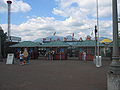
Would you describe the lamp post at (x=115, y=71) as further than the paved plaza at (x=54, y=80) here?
No

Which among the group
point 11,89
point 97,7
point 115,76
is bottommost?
point 11,89

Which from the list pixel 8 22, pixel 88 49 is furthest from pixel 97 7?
pixel 8 22

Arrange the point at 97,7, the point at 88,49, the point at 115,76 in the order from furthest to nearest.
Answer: the point at 88,49
the point at 97,7
the point at 115,76

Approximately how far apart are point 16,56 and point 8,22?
1771 centimetres

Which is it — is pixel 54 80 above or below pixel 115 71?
below

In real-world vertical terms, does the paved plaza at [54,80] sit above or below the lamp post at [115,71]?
below

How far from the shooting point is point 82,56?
27.8 metres

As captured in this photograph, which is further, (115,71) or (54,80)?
(54,80)

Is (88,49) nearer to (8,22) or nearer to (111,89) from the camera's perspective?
(111,89)

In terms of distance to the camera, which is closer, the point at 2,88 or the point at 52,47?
the point at 2,88

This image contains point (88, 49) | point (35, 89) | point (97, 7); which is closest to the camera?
point (35, 89)

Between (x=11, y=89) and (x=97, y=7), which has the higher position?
(x=97, y=7)

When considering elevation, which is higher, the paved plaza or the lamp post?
the lamp post

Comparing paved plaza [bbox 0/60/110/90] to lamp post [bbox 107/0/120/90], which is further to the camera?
paved plaza [bbox 0/60/110/90]
